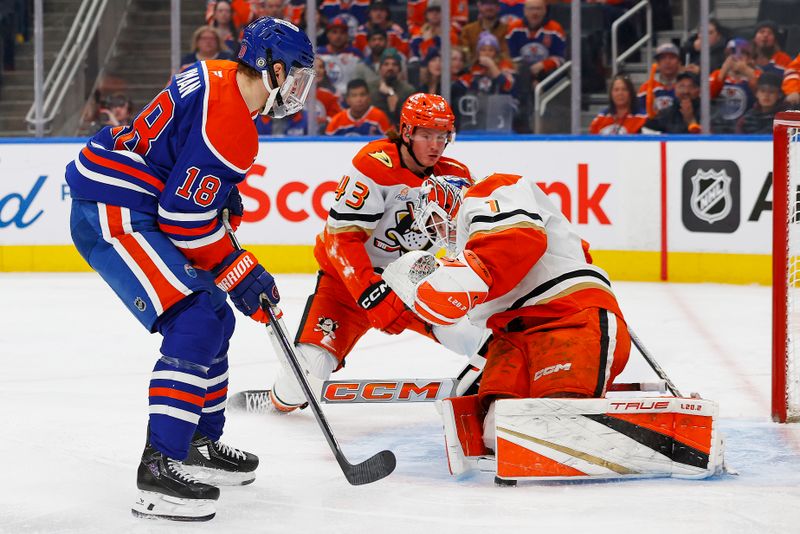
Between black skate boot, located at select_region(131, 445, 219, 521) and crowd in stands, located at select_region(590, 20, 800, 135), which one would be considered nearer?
black skate boot, located at select_region(131, 445, 219, 521)

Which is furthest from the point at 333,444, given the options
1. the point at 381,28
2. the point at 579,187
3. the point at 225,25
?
the point at 225,25

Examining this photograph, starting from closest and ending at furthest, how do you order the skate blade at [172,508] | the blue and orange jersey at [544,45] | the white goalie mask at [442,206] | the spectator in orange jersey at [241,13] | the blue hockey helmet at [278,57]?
1. the skate blade at [172,508]
2. the blue hockey helmet at [278,57]
3. the white goalie mask at [442,206]
4. the blue and orange jersey at [544,45]
5. the spectator in orange jersey at [241,13]

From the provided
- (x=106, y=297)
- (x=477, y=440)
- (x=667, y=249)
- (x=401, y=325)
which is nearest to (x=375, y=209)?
(x=401, y=325)

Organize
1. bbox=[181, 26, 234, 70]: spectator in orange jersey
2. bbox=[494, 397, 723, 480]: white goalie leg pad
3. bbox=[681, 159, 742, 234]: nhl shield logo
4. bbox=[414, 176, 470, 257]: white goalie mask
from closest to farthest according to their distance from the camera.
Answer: bbox=[494, 397, 723, 480]: white goalie leg pad → bbox=[414, 176, 470, 257]: white goalie mask → bbox=[681, 159, 742, 234]: nhl shield logo → bbox=[181, 26, 234, 70]: spectator in orange jersey

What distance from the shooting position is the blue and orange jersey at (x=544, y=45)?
7184 millimetres

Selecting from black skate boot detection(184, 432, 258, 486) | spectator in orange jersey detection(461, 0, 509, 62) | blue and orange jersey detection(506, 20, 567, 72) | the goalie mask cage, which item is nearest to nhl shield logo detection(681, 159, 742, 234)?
blue and orange jersey detection(506, 20, 567, 72)

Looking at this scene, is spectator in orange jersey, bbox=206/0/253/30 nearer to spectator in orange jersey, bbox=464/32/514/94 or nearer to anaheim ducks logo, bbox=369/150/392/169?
spectator in orange jersey, bbox=464/32/514/94

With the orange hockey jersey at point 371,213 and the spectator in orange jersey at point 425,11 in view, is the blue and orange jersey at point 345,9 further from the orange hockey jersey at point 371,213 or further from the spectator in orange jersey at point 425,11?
the orange hockey jersey at point 371,213

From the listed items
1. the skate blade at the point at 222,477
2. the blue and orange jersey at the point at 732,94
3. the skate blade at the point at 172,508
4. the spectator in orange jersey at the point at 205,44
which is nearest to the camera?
the skate blade at the point at 172,508

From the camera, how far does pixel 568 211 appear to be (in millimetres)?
6980

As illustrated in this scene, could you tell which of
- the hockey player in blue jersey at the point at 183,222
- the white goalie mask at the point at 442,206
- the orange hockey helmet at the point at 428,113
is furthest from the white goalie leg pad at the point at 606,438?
the orange hockey helmet at the point at 428,113

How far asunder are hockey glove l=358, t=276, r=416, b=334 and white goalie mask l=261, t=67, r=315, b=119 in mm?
805

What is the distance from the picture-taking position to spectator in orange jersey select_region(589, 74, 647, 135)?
7.05 metres

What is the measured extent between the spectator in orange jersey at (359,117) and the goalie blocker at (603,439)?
180 inches
